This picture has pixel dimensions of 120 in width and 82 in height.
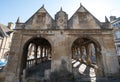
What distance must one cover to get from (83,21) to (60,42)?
4328 mm

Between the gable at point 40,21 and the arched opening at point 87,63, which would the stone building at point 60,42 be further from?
the arched opening at point 87,63

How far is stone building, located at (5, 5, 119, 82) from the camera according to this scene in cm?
1176

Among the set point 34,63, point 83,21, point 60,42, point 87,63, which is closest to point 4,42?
point 34,63

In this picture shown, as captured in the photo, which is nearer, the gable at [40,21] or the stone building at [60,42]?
the stone building at [60,42]

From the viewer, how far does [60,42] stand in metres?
12.9

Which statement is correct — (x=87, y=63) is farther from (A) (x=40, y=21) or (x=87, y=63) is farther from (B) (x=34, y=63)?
(A) (x=40, y=21)

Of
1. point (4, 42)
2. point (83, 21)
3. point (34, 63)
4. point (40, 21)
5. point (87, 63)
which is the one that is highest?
point (40, 21)

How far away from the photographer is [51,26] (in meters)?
13.9

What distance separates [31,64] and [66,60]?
23.3 feet

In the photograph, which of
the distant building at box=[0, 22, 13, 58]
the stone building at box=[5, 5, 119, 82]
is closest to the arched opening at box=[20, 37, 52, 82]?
the stone building at box=[5, 5, 119, 82]

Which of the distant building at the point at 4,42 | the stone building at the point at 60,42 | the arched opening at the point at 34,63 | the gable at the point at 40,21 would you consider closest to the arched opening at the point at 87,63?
the stone building at the point at 60,42

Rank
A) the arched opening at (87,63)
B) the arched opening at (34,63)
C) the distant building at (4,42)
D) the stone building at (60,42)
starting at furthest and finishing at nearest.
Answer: the distant building at (4,42) → the arched opening at (87,63) → the arched opening at (34,63) → the stone building at (60,42)

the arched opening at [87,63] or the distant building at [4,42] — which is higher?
the distant building at [4,42]

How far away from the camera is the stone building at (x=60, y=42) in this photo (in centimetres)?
1176
